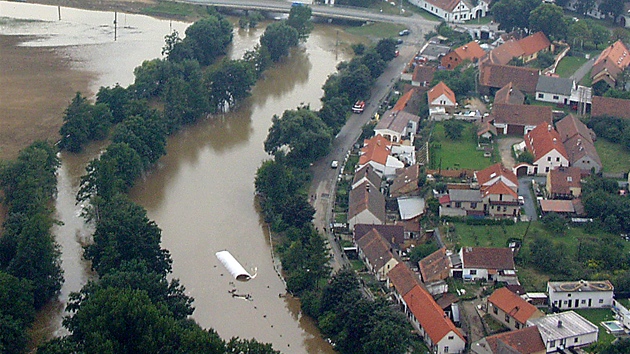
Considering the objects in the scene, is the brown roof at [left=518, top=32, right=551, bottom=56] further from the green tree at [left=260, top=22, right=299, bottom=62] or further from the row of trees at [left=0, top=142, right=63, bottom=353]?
the row of trees at [left=0, top=142, right=63, bottom=353]

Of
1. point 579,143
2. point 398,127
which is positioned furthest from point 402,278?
point 398,127

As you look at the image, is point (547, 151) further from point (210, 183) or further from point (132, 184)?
point (132, 184)

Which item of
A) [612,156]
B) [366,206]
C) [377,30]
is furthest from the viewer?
[377,30]

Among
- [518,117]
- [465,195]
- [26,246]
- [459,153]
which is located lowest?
[26,246]

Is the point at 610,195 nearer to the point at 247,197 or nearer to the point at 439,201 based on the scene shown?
the point at 439,201

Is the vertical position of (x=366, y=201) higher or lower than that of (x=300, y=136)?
higher

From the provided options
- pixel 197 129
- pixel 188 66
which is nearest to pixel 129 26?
pixel 188 66

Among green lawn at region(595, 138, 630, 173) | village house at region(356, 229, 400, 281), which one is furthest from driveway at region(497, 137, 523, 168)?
village house at region(356, 229, 400, 281)
